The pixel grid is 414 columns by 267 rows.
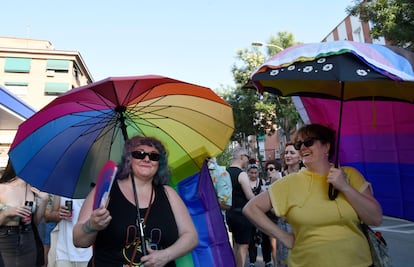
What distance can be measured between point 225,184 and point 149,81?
332cm

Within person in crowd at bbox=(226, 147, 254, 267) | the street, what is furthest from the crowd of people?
the street

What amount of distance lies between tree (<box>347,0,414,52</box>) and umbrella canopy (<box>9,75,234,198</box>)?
971 cm

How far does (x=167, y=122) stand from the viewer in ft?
9.88

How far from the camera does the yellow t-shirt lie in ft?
7.73

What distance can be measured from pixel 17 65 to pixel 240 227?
153 feet

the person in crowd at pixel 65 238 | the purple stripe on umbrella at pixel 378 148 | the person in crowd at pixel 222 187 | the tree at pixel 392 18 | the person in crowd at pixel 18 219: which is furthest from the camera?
the tree at pixel 392 18

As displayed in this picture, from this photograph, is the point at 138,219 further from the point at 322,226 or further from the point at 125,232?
the point at 322,226

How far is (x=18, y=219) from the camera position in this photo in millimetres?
3506

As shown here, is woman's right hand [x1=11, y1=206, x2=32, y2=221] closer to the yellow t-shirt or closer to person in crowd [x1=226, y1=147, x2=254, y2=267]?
the yellow t-shirt

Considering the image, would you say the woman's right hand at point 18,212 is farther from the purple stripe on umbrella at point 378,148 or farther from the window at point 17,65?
the window at point 17,65

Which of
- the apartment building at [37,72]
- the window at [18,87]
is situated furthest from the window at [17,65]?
the window at [18,87]

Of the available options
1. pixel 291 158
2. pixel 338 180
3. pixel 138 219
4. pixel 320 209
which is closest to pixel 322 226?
pixel 320 209

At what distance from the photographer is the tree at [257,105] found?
23781 millimetres

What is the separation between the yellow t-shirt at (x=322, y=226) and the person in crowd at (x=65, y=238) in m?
2.35
